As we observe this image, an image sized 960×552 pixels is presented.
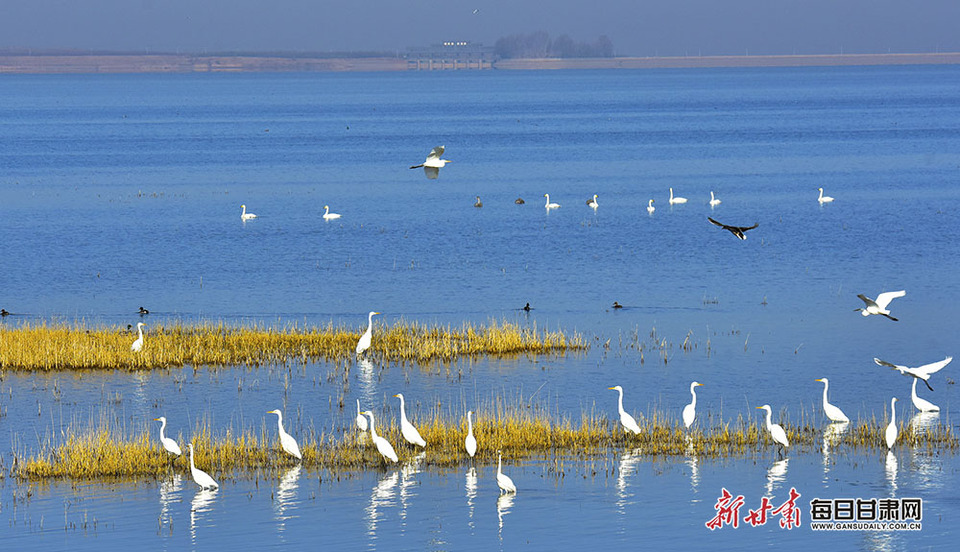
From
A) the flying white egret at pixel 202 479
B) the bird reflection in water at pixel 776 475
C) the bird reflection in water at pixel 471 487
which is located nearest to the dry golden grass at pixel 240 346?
the bird reflection in water at pixel 471 487

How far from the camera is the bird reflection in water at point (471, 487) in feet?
63.5

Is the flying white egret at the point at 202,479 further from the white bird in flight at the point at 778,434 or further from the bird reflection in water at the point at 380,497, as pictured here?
the white bird in flight at the point at 778,434

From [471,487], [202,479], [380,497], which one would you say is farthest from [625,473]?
[202,479]

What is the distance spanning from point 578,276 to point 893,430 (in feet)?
77.1

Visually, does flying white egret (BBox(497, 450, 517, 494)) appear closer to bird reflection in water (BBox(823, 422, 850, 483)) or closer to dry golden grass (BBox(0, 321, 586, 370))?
bird reflection in water (BBox(823, 422, 850, 483))

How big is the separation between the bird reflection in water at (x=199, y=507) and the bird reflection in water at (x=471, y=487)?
3656 millimetres

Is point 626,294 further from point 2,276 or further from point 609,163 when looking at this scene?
point 609,163

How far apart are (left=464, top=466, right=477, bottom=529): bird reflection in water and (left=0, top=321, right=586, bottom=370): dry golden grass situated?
9179mm

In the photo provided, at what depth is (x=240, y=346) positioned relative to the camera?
30.9m

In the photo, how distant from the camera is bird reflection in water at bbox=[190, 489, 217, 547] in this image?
18641 mm

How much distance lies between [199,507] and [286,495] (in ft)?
4.21

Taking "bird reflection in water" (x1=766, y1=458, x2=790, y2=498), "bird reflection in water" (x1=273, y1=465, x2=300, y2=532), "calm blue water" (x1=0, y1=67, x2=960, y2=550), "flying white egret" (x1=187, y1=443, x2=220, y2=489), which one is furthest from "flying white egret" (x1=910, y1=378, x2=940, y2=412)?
"flying white egret" (x1=187, y1=443, x2=220, y2=489)

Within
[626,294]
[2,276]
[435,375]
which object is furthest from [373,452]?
[2,276]

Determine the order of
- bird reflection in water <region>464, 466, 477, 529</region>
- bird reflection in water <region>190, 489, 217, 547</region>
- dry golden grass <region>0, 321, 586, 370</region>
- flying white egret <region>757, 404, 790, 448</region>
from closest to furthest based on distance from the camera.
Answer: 1. bird reflection in water <region>190, 489, 217, 547</region>
2. bird reflection in water <region>464, 466, 477, 529</region>
3. flying white egret <region>757, 404, 790, 448</region>
4. dry golden grass <region>0, 321, 586, 370</region>
